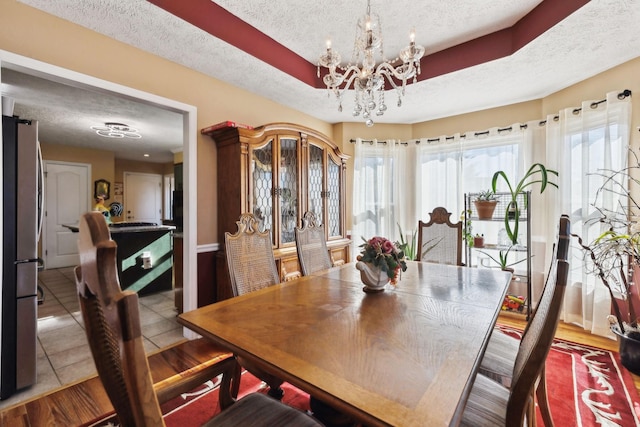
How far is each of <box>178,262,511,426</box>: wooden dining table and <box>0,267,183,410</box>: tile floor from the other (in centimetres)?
161

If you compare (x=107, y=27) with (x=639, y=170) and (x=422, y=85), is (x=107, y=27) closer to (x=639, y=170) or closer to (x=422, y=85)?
(x=422, y=85)

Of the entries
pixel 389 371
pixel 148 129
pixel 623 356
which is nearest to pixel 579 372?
pixel 623 356

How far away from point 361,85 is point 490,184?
2642 millimetres

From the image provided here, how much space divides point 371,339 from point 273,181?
2.11m

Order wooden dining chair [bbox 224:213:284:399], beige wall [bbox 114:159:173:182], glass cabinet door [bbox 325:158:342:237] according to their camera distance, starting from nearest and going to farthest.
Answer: wooden dining chair [bbox 224:213:284:399], glass cabinet door [bbox 325:158:342:237], beige wall [bbox 114:159:173:182]

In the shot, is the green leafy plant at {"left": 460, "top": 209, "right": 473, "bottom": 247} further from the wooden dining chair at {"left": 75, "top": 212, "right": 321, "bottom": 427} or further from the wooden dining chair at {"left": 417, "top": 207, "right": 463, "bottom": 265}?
the wooden dining chair at {"left": 75, "top": 212, "right": 321, "bottom": 427}

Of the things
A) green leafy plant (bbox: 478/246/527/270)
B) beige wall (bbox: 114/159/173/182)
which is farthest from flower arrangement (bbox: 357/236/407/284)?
beige wall (bbox: 114/159/173/182)

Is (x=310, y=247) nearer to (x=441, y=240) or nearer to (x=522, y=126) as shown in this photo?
(x=441, y=240)

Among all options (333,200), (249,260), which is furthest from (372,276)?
(333,200)

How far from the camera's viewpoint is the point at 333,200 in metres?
3.73

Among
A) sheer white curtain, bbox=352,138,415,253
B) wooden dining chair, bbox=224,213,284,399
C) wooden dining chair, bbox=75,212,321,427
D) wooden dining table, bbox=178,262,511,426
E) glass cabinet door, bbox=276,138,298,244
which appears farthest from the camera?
sheer white curtain, bbox=352,138,415,253

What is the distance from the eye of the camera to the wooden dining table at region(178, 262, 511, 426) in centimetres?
74

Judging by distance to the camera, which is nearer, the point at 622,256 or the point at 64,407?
the point at 64,407

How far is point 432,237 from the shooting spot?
280 cm
